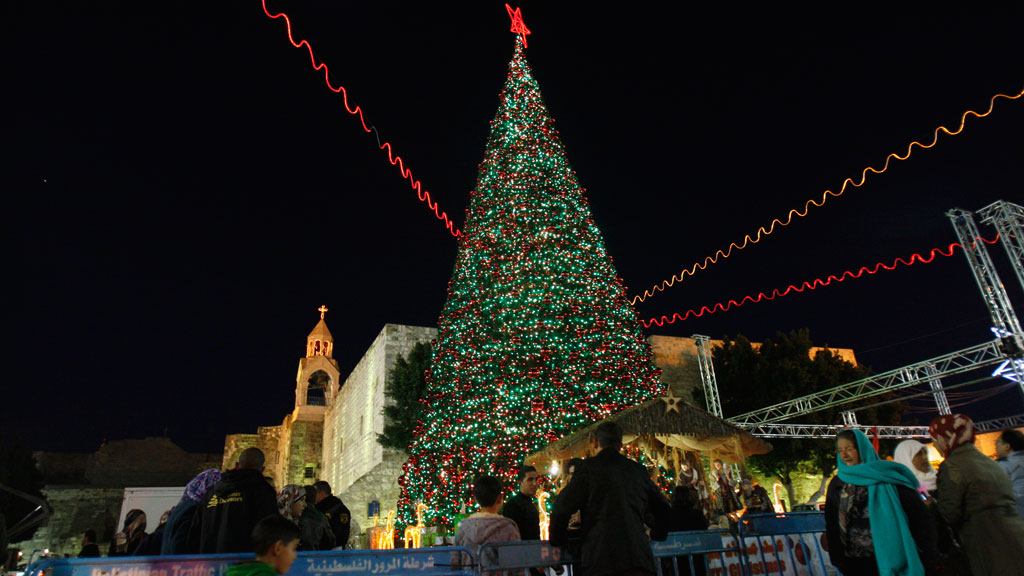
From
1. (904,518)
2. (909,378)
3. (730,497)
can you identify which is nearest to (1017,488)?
(904,518)

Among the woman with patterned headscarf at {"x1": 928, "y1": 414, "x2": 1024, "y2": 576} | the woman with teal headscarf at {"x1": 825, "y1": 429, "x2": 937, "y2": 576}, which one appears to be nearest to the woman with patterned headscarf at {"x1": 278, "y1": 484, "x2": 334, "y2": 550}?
the woman with teal headscarf at {"x1": 825, "y1": 429, "x2": 937, "y2": 576}

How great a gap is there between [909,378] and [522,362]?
1000 centimetres

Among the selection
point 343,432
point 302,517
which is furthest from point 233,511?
point 343,432

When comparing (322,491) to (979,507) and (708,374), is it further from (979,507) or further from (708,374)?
(708,374)

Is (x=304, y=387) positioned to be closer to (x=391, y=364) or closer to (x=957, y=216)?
(x=391, y=364)

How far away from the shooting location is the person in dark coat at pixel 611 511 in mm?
2854

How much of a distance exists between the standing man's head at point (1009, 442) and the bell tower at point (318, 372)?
1062 inches

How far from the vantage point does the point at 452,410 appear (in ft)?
39.2

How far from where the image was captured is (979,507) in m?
3.26

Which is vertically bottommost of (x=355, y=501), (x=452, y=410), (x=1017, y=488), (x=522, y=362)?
(x=1017, y=488)

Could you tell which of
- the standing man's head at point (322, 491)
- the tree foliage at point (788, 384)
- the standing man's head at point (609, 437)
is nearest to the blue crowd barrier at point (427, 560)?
the standing man's head at point (609, 437)

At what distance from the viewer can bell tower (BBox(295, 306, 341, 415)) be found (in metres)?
28.1

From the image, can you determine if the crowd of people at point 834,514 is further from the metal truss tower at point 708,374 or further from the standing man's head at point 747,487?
the metal truss tower at point 708,374

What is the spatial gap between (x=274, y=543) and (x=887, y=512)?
10.2 feet
